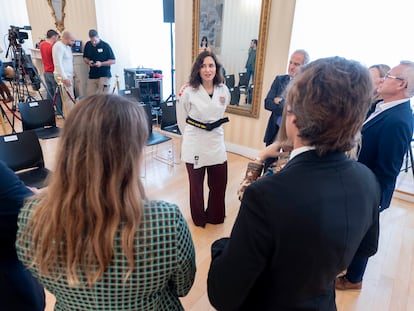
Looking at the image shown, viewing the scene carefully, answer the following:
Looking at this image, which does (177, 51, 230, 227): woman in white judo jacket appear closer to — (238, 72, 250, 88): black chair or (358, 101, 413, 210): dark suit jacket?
(358, 101, 413, 210): dark suit jacket

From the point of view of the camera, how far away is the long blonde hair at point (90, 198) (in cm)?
62

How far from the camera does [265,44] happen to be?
10.9 feet

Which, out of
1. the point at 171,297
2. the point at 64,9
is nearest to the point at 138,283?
the point at 171,297

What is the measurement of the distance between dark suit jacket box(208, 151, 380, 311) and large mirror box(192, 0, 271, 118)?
2.97m

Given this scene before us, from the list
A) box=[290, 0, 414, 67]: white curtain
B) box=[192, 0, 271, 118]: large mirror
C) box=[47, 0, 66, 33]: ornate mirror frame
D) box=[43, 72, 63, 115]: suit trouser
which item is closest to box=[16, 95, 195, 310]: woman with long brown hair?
box=[290, 0, 414, 67]: white curtain

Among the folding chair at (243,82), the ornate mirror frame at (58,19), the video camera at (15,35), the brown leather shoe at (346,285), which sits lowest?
the brown leather shoe at (346,285)

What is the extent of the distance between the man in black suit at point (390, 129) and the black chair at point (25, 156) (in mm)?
2285

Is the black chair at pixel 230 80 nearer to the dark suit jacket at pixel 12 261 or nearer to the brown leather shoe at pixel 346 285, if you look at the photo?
the brown leather shoe at pixel 346 285

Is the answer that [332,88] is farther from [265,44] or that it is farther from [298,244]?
[265,44]

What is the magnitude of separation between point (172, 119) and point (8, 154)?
1949 mm

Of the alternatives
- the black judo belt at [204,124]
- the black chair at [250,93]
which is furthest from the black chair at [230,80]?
the black judo belt at [204,124]

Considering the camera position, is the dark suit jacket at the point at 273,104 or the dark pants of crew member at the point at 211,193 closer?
the dark pants of crew member at the point at 211,193

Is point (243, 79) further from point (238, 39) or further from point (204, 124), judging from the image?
point (204, 124)

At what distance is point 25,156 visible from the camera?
2273 millimetres
